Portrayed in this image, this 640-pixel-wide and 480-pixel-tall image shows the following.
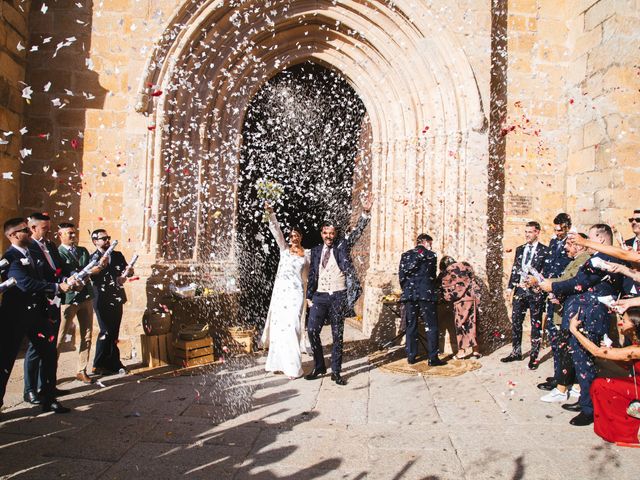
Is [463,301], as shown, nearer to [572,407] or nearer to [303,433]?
[572,407]

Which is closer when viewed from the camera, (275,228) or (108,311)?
(108,311)

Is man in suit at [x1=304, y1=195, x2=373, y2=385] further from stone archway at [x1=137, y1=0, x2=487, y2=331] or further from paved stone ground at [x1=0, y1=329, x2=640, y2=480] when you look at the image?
stone archway at [x1=137, y1=0, x2=487, y2=331]

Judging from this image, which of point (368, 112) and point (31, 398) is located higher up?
point (368, 112)

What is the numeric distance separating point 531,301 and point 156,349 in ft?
16.1

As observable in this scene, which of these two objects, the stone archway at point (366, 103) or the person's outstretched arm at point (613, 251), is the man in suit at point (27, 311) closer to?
the stone archway at point (366, 103)

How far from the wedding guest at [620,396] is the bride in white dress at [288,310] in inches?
121

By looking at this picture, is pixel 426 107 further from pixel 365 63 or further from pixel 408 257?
pixel 408 257

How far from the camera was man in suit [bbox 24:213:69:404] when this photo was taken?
14.8ft

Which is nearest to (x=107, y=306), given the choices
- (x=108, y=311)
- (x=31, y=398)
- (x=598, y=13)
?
(x=108, y=311)

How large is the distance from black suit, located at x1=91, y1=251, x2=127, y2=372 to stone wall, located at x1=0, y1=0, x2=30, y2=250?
173 cm

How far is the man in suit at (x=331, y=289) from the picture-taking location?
554 cm

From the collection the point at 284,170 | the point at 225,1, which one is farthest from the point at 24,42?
the point at 284,170

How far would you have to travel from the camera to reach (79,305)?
539 cm

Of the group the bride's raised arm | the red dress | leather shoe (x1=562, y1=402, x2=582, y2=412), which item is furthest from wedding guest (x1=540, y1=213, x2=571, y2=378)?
the bride's raised arm
